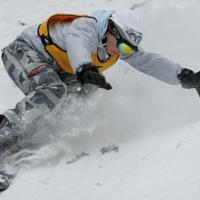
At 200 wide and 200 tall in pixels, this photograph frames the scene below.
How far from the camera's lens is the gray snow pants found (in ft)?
12.5

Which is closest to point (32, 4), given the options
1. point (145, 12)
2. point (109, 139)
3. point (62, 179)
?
point (145, 12)

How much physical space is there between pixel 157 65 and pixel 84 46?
35.7 inches

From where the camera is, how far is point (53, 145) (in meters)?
3.99

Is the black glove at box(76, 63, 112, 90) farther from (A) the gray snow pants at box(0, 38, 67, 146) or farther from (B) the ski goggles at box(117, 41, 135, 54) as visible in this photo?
(B) the ski goggles at box(117, 41, 135, 54)

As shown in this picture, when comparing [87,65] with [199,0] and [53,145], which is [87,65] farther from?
[199,0]

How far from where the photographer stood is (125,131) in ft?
14.4

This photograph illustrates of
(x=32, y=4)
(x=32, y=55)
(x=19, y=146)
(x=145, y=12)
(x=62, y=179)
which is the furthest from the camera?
(x=32, y=4)

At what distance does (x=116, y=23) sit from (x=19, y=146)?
3.78 ft

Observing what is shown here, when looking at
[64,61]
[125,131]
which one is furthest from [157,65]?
[64,61]

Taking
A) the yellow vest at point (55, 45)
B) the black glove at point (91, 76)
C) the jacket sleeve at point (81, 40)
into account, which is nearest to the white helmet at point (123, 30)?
the jacket sleeve at point (81, 40)

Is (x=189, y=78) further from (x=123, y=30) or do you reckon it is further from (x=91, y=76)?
(x=91, y=76)

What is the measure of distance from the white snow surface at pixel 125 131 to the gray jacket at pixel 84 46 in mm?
432

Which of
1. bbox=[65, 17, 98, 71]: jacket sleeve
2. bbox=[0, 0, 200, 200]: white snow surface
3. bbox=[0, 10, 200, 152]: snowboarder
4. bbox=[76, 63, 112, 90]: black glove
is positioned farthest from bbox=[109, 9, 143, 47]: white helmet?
bbox=[0, 0, 200, 200]: white snow surface

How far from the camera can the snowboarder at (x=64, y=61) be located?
3.81m
